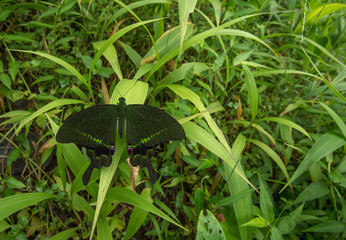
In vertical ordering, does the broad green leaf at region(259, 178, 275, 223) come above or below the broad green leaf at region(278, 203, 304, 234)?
above

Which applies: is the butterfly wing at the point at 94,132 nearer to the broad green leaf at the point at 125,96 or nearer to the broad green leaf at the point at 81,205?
the broad green leaf at the point at 125,96

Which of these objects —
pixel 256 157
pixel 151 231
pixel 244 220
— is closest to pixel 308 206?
pixel 256 157

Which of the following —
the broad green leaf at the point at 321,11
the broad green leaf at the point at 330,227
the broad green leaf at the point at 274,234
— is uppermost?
the broad green leaf at the point at 321,11

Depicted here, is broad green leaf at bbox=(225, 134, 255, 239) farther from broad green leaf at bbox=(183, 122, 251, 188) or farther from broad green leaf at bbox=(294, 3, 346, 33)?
broad green leaf at bbox=(294, 3, 346, 33)

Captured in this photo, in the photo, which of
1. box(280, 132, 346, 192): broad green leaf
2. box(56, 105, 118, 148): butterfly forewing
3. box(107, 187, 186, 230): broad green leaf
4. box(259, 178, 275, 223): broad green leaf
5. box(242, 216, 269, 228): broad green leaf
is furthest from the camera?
box(280, 132, 346, 192): broad green leaf

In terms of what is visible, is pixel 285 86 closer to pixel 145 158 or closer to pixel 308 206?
pixel 308 206

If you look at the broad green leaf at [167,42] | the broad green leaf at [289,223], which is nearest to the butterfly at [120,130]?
the broad green leaf at [167,42]

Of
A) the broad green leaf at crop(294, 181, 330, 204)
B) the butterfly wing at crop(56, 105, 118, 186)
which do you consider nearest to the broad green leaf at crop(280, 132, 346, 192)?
the broad green leaf at crop(294, 181, 330, 204)

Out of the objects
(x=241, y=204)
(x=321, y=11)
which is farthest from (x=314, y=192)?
(x=321, y=11)
